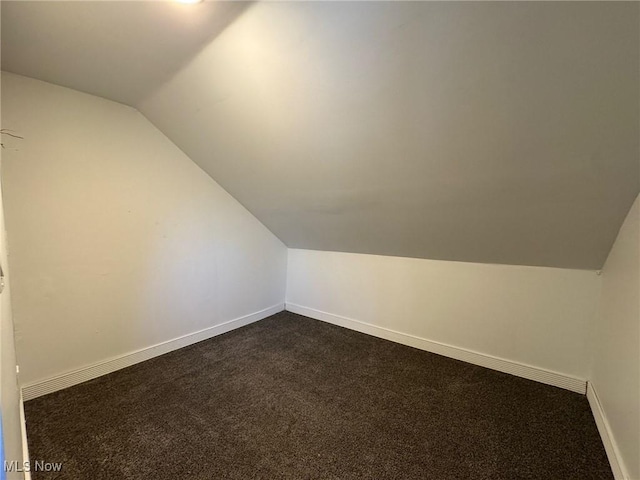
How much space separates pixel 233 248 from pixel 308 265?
93 cm

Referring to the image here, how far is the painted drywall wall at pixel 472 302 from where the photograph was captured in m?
2.20

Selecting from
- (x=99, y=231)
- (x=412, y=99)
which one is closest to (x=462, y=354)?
(x=412, y=99)

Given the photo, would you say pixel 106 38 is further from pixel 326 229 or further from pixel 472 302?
pixel 472 302

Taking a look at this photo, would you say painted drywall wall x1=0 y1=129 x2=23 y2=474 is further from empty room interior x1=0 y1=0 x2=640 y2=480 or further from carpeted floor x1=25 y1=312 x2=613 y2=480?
carpeted floor x1=25 y1=312 x2=613 y2=480

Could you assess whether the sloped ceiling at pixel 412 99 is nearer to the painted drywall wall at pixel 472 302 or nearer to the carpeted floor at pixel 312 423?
the painted drywall wall at pixel 472 302

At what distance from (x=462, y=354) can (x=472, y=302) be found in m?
0.46

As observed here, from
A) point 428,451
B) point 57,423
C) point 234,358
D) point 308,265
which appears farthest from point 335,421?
point 308,265

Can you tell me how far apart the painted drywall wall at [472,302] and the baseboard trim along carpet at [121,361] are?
1.05 metres

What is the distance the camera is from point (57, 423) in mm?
1712

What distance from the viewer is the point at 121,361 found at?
2.32m

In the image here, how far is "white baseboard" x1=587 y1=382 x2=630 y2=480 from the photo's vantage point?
140 cm

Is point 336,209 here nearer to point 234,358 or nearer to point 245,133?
point 245,133

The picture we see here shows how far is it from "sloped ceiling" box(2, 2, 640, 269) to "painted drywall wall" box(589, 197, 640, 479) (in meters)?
0.12

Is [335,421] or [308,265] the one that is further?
[308,265]
